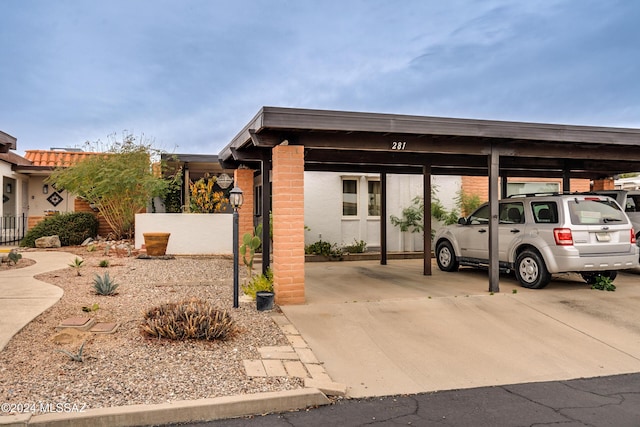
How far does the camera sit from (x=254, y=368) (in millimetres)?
4918

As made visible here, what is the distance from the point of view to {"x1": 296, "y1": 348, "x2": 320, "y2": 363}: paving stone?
528 centimetres

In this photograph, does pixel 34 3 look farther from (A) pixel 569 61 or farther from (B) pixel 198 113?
(A) pixel 569 61

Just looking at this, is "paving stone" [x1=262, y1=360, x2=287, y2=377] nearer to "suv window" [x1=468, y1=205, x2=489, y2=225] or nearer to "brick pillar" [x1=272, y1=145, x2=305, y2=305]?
"brick pillar" [x1=272, y1=145, x2=305, y2=305]

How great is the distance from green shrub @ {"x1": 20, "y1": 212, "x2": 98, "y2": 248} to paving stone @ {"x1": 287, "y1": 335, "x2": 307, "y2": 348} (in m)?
12.6

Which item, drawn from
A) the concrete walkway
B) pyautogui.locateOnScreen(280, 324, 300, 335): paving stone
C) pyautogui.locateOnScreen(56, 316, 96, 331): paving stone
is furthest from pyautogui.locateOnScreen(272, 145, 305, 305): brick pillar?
the concrete walkway

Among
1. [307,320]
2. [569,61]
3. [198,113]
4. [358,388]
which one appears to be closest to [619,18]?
[569,61]

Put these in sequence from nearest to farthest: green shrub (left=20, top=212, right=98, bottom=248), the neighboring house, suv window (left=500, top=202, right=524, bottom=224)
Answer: suv window (left=500, top=202, right=524, bottom=224)
green shrub (left=20, top=212, right=98, bottom=248)
the neighboring house

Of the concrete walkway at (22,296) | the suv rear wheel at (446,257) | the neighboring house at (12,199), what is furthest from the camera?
the neighboring house at (12,199)

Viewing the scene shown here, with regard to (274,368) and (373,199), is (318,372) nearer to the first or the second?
(274,368)

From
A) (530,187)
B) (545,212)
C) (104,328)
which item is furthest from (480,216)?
(530,187)

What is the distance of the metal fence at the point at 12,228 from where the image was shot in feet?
60.2

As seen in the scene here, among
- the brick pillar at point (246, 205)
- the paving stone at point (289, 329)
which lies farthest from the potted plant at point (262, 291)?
the brick pillar at point (246, 205)

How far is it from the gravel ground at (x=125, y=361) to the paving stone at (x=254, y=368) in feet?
0.22

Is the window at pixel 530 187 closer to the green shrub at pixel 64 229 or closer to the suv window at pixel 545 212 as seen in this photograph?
the suv window at pixel 545 212
